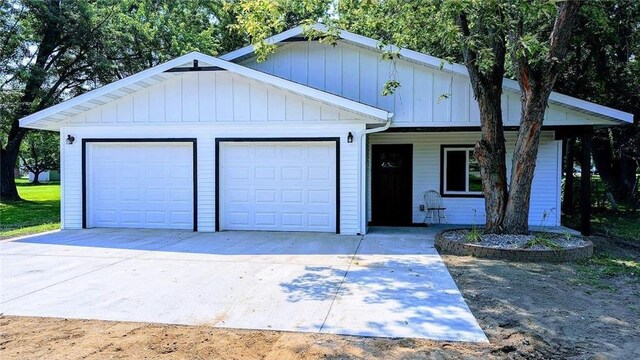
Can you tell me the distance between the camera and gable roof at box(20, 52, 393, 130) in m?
9.06

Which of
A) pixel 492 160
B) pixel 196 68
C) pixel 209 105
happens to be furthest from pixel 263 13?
pixel 492 160

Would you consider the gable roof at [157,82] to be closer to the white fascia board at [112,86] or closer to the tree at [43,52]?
the white fascia board at [112,86]

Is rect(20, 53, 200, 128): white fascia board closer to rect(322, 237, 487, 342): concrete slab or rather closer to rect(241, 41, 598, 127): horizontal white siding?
rect(241, 41, 598, 127): horizontal white siding

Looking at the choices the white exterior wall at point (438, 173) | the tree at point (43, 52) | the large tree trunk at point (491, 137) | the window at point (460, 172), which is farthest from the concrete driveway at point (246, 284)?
the tree at point (43, 52)

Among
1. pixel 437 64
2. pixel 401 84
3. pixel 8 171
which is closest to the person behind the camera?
pixel 437 64

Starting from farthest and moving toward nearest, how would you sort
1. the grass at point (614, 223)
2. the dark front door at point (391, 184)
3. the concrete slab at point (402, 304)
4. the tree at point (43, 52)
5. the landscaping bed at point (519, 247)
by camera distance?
the tree at point (43, 52)
the dark front door at point (391, 184)
the grass at point (614, 223)
the landscaping bed at point (519, 247)
the concrete slab at point (402, 304)

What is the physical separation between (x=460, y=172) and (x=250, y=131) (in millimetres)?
5560

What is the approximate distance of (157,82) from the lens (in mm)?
10039

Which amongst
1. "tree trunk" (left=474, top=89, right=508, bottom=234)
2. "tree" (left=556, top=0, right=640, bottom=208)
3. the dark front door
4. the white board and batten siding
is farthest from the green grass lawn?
"tree" (left=556, top=0, right=640, bottom=208)

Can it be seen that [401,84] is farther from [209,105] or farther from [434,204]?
[209,105]

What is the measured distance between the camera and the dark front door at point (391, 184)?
11945 millimetres

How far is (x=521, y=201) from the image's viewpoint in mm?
8055

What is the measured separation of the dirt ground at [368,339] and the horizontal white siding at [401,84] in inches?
223

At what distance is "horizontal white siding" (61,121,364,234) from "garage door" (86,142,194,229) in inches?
10.4
